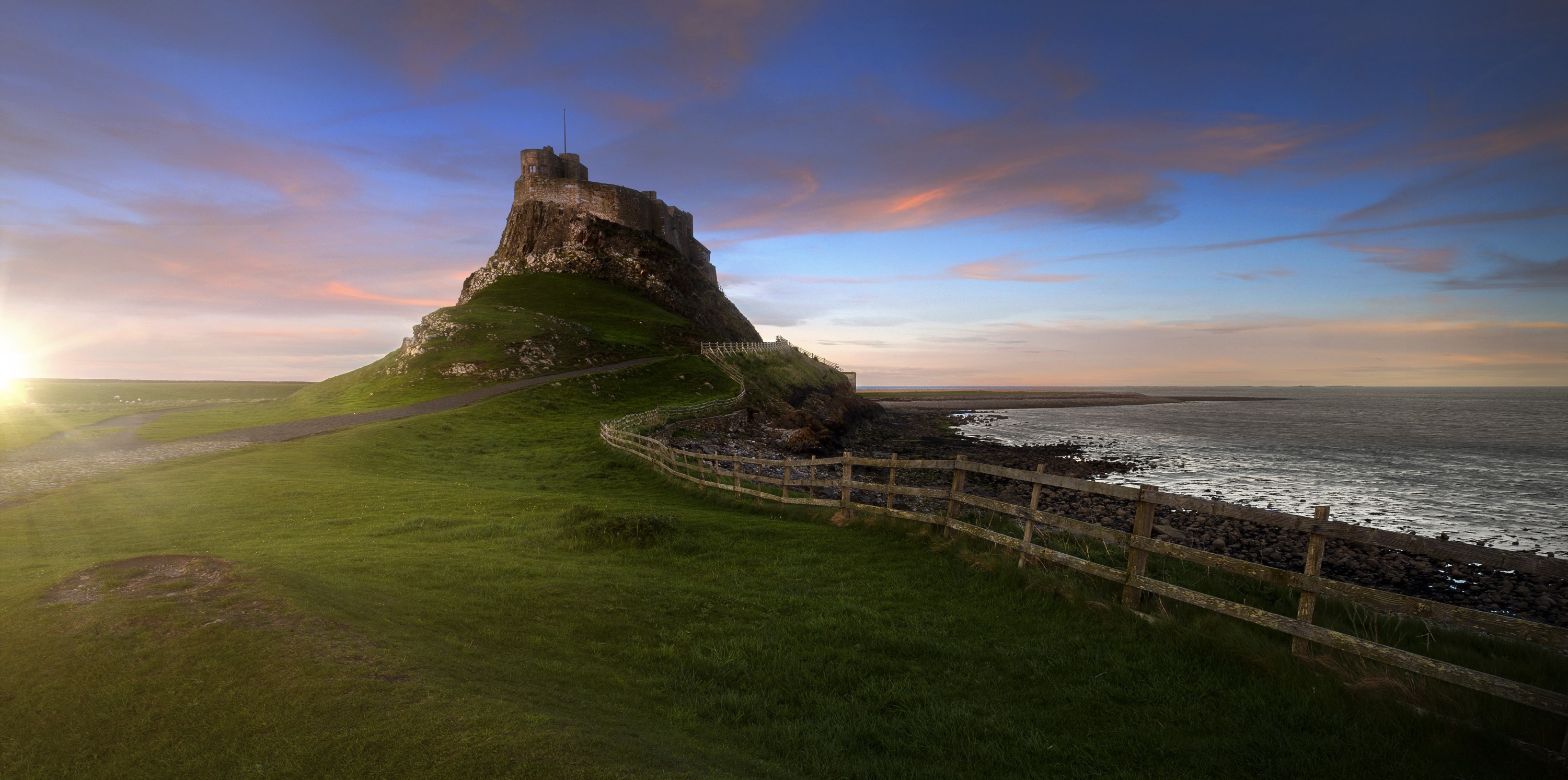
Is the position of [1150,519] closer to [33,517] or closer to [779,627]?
[779,627]

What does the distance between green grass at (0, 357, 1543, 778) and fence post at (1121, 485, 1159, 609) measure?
30cm

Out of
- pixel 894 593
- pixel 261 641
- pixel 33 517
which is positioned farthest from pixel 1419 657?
pixel 33 517

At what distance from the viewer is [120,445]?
30.1 metres

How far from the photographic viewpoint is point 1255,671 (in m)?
7.00

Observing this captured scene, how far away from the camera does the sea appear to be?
31391 mm

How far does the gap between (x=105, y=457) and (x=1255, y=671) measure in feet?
120

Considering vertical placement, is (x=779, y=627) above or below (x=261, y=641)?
below

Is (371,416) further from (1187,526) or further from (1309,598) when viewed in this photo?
(1309,598)

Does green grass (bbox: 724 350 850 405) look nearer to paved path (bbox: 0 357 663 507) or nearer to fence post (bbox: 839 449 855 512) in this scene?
paved path (bbox: 0 357 663 507)

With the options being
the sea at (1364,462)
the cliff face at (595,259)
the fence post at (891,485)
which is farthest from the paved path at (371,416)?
the cliff face at (595,259)

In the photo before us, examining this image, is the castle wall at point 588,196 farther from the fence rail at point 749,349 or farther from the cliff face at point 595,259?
the fence rail at point 749,349

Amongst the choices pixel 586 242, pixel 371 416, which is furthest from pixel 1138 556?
pixel 586 242

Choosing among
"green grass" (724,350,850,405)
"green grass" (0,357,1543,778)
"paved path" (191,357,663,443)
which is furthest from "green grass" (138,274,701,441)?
"green grass" (0,357,1543,778)

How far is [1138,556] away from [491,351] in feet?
197
